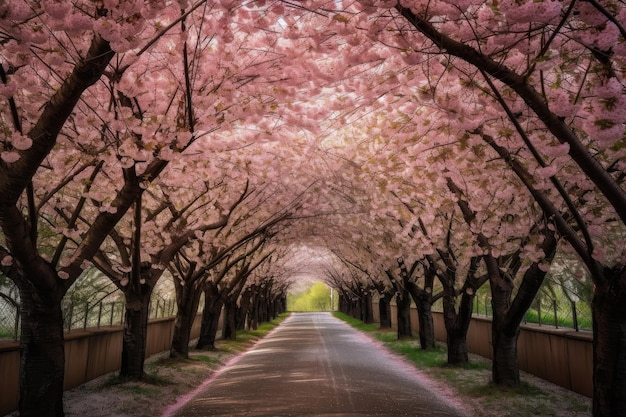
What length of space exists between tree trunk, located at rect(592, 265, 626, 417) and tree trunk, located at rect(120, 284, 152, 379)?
32.0ft

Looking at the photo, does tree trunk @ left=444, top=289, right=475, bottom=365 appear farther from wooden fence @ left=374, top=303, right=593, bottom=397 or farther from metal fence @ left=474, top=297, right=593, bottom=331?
metal fence @ left=474, top=297, right=593, bottom=331

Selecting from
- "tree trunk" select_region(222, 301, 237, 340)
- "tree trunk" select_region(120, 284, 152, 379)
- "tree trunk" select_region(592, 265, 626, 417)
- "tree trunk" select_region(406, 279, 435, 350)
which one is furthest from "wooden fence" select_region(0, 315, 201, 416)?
"tree trunk" select_region(406, 279, 435, 350)

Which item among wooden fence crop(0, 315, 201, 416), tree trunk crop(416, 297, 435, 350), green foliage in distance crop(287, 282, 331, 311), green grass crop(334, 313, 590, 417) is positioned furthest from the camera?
green foliage in distance crop(287, 282, 331, 311)

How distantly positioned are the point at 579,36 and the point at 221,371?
13443mm

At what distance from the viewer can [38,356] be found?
7066mm

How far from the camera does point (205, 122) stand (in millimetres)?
7094

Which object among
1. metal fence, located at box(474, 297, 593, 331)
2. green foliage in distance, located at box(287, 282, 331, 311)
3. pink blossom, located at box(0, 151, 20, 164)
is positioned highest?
pink blossom, located at box(0, 151, 20, 164)

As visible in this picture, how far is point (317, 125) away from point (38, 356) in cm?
683

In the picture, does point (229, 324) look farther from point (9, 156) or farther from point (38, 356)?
point (9, 156)

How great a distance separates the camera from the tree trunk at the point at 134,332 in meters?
11.4

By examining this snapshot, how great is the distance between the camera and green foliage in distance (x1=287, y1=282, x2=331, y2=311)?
11307 cm

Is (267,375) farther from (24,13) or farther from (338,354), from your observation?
(24,13)

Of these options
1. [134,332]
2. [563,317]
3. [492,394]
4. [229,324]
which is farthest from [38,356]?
[229,324]

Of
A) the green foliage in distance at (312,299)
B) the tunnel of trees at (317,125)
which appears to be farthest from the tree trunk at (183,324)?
the green foliage in distance at (312,299)
